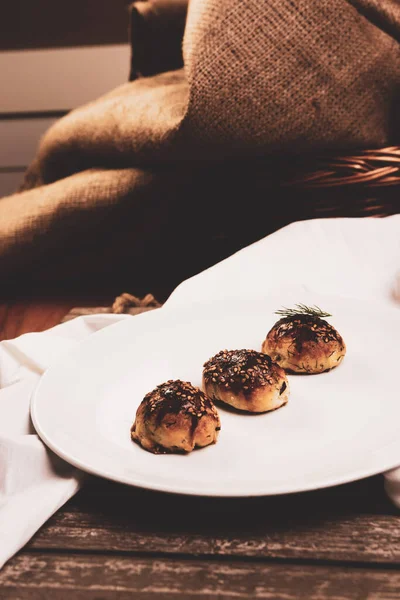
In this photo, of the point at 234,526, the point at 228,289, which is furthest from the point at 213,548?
the point at 228,289

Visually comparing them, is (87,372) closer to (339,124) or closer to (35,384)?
(35,384)

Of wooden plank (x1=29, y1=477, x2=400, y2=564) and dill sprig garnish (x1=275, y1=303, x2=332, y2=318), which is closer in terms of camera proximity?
wooden plank (x1=29, y1=477, x2=400, y2=564)

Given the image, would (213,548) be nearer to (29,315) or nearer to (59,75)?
(29,315)

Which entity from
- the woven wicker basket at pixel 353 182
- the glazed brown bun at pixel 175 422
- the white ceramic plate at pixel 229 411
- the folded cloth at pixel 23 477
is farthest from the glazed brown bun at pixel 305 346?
the woven wicker basket at pixel 353 182

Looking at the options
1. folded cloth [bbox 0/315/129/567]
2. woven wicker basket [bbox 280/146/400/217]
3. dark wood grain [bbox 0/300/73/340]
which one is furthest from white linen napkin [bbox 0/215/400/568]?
dark wood grain [bbox 0/300/73/340]

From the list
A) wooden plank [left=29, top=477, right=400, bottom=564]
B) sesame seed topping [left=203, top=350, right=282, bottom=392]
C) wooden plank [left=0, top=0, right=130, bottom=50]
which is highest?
wooden plank [left=0, top=0, right=130, bottom=50]

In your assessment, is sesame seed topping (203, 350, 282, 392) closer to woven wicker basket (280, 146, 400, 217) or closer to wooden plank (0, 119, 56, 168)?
woven wicker basket (280, 146, 400, 217)

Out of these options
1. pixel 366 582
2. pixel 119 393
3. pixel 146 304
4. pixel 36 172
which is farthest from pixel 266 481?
pixel 36 172
